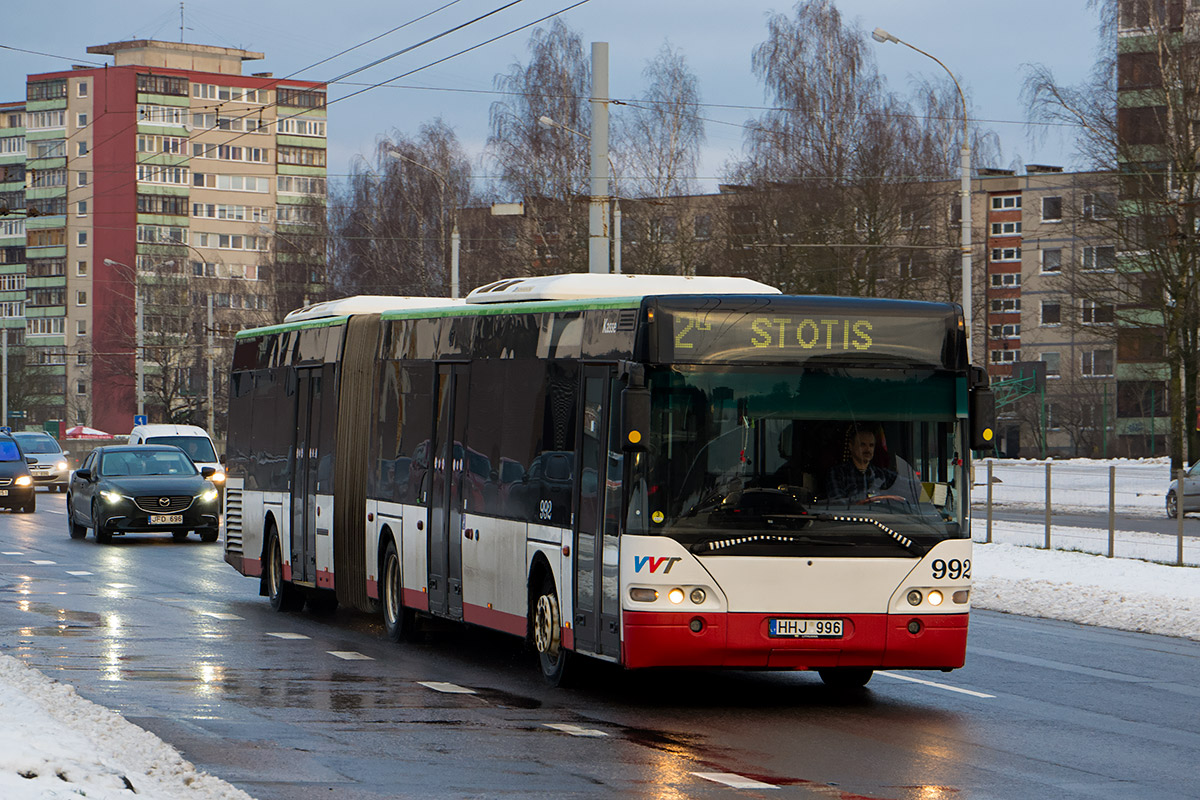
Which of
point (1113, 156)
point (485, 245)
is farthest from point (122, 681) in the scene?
point (485, 245)

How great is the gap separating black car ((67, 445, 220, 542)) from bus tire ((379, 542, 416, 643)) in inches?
607

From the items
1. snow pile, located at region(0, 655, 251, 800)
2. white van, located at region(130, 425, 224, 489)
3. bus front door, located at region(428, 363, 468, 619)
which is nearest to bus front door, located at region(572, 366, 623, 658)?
bus front door, located at region(428, 363, 468, 619)

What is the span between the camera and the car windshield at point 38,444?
189 ft

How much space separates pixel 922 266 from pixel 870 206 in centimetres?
331

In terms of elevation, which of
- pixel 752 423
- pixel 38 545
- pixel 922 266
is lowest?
pixel 38 545

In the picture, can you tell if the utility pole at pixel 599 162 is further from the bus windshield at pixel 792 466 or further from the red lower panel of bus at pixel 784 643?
the red lower panel of bus at pixel 784 643

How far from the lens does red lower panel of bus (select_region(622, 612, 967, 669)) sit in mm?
11883

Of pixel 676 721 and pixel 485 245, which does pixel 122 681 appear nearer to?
pixel 676 721

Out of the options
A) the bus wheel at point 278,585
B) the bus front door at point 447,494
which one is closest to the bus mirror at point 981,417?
the bus front door at point 447,494

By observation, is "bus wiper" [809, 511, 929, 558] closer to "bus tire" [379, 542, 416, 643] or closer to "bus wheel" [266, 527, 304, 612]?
"bus tire" [379, 542, 416, 643]

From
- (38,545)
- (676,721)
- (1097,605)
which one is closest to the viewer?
(676,721)

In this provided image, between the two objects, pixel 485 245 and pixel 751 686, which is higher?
pixel 485 245

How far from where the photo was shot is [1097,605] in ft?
67.7

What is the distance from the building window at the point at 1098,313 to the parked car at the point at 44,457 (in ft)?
94.2
